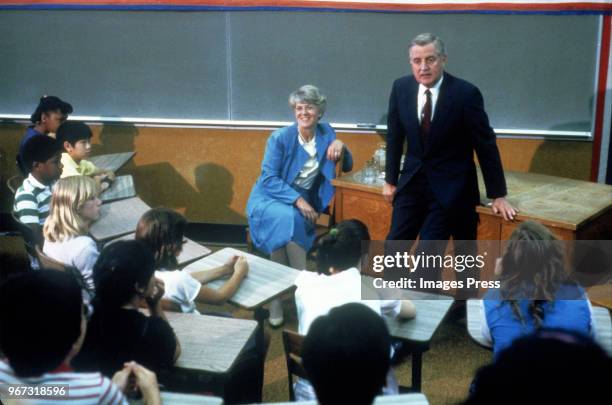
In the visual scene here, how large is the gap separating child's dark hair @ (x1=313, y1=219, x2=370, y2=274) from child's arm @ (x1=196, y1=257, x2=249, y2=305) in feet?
1.49

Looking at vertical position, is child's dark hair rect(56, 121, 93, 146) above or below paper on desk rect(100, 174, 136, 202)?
above

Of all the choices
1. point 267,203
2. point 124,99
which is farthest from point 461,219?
point 124,99

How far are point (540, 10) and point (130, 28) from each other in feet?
9.38

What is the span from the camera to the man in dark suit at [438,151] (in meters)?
3.41

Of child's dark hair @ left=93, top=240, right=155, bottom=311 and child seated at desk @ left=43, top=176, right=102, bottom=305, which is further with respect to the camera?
child seated at desk @ left=43, top=176, right=102, bottom=305

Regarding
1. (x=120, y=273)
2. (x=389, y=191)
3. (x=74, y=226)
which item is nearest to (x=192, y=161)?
(x=389, y=191)

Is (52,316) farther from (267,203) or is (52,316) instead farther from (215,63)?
(215,63)

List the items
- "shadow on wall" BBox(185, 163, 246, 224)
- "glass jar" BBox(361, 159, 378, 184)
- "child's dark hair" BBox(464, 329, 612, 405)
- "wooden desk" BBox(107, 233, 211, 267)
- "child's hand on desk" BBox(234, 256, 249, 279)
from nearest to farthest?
"child's dark hair" BBox(464, 329, 612, 405), "child's hand on desk" BBox(234, 256, 249, 279), "wooden desk" BBox(107, 233, 211, 267), "glass jar" BBox(361, 159, 378, 184), "shadow on wall" BBox(185, 163, 246, 224)

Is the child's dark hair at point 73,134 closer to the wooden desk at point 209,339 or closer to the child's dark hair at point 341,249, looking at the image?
the wooden desk at point 209,339

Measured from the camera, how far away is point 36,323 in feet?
5.46

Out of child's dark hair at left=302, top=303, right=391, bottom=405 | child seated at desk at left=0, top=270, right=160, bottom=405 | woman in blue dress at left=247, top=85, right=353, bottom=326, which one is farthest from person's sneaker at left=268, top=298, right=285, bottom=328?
child's dark hair at left=302, top=303, right=391, bottom=405

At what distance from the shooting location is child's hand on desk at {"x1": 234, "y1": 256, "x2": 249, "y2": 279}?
294 cm

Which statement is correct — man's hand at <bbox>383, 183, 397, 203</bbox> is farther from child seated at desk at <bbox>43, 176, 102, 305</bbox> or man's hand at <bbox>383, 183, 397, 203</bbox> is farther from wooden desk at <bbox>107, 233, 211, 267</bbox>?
child seated at desk at <bbox>43, 176, 102, 305</bbox>

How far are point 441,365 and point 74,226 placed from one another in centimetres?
194
